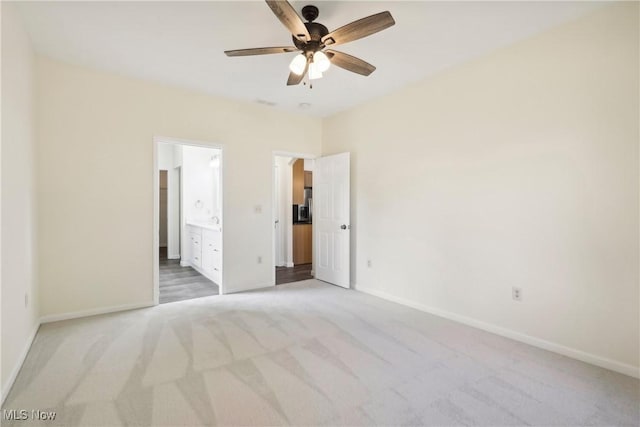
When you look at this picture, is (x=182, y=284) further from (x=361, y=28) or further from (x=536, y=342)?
(x=536, y=342)

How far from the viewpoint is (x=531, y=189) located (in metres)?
2.68

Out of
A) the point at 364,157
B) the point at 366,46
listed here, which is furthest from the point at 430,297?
the point at 366,46

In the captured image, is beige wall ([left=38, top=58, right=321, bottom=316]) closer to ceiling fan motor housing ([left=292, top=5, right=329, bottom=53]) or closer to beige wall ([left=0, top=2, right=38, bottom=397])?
beige wall ([left=0, top=2, right=38, bottom=397])

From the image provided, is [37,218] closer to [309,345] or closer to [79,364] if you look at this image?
[79,364]

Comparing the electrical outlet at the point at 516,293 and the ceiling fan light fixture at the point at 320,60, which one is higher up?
the ceiling fan light fixture at the point at 320,60

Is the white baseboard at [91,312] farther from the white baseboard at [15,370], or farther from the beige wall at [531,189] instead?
the beige wall at [531,189]

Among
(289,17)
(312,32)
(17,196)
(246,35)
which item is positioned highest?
(246,35)

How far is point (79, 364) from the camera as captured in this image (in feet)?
7.49

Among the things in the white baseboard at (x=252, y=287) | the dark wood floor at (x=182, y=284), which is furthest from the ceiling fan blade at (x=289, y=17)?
the dark wood floor at (x=182, y=284)

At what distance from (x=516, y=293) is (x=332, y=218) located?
8.60 feet

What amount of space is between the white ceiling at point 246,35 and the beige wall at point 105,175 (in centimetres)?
30

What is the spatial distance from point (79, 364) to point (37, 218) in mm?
1619

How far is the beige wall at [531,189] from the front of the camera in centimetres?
224

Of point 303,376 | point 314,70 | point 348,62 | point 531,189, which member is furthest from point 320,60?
point 303,376
